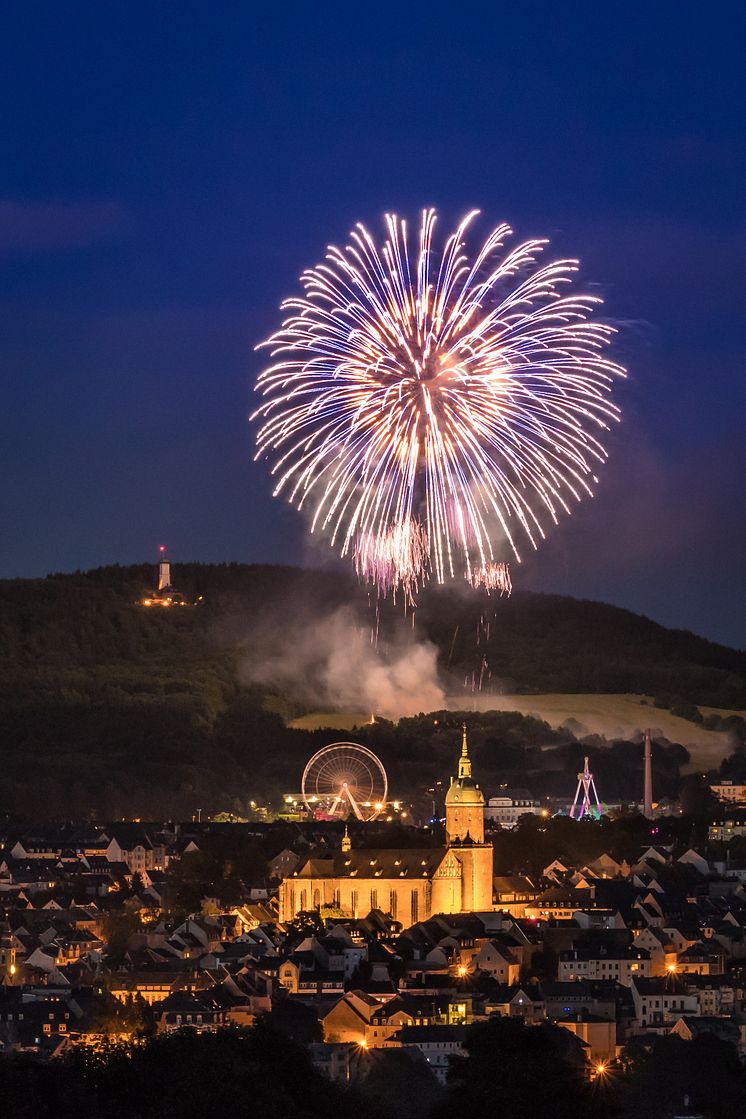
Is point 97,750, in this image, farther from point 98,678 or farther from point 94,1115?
point 94,1115

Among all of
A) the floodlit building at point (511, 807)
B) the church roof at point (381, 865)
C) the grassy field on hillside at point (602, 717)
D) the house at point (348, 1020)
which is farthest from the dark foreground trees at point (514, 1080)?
the grassy field on hillside at point (602, 717)

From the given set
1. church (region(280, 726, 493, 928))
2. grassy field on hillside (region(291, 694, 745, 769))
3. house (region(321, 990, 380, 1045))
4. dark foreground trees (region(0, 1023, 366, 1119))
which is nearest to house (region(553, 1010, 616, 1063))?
house (region(321, 990, 380, 1045))

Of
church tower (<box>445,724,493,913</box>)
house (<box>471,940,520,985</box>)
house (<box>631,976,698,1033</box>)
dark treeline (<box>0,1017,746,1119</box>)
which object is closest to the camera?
dark treeline (<box>0,1017,746,1119</box>)

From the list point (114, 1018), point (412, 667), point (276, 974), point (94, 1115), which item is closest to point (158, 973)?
point (276, 974)

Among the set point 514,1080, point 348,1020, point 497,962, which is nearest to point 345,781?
point 497,962

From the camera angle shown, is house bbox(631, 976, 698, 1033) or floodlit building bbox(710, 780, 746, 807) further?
floodlit building bbox(710, 780, 746, 807)

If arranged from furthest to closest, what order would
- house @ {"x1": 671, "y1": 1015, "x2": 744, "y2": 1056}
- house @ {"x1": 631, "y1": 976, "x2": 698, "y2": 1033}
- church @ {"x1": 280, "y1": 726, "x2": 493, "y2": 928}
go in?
church @ {"x1": 280, "y1": 726, "x2": 493, "y2": 928} < house @ {"x1": 631, "y1": 976, "x2": 698, "y2": 1033} < house @ {"x1": 671, "y1": 1015, "x2": 744, "y2": 1056}

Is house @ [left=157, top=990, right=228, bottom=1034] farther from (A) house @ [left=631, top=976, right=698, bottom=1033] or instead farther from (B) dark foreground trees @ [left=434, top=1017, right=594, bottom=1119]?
(B) dark foreground trees @ [left=434, top=1017, right=594, bottom=1119]

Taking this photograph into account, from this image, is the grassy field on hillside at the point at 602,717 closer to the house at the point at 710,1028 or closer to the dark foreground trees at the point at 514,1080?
the house at the point at 710,1028
